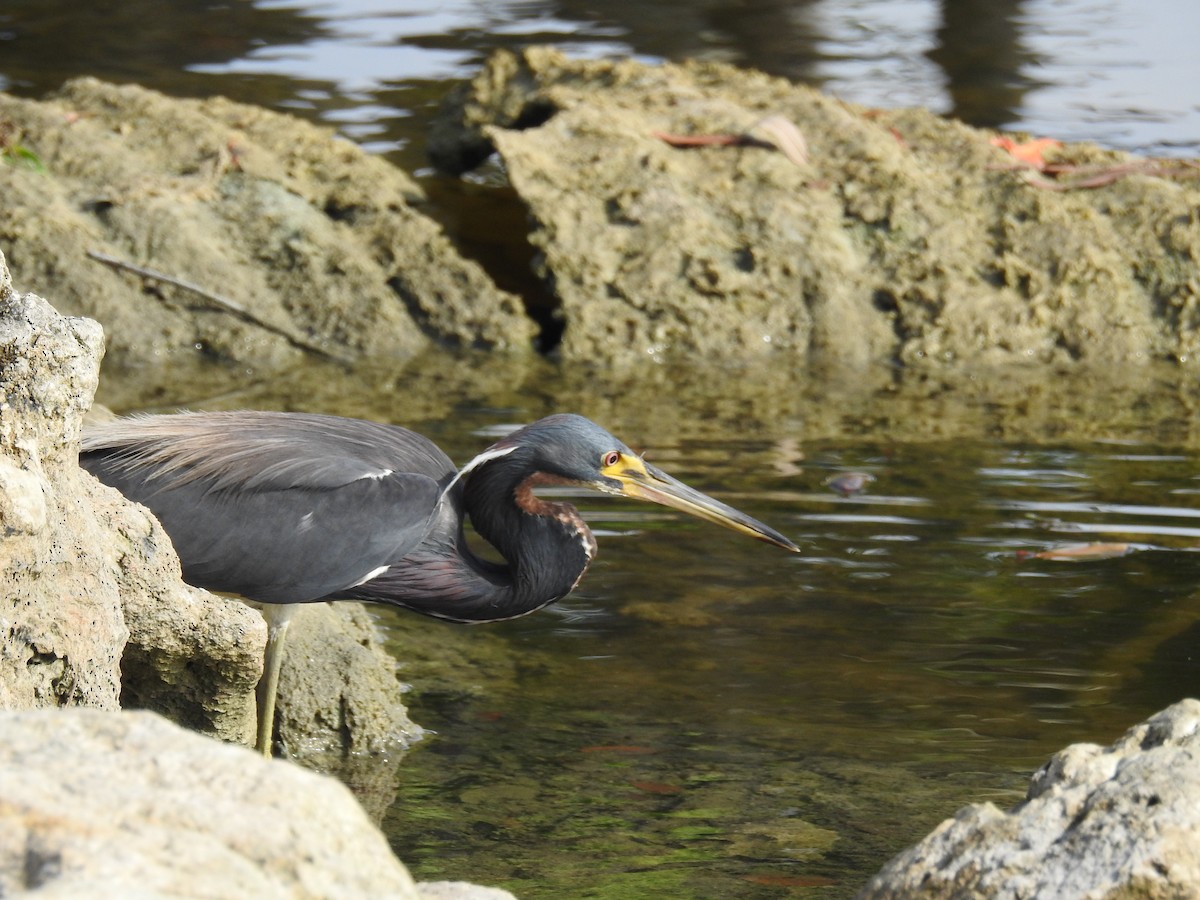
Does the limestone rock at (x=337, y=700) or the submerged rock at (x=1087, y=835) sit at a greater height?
the submerged rock at (x=1087, y=835)

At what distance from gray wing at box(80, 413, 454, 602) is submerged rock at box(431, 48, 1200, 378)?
428 centimetres

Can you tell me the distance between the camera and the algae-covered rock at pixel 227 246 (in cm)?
928

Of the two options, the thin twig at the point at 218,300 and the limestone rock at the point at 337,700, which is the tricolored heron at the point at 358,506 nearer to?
the limestone rock at the point at 337,700

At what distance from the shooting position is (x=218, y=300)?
932cm

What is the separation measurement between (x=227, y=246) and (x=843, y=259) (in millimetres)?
3415

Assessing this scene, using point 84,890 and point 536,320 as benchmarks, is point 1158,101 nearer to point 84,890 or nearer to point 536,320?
point 536,320

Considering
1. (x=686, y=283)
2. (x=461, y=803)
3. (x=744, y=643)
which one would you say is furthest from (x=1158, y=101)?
(x=461, y=803)

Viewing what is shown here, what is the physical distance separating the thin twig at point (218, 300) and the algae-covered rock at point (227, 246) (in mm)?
15

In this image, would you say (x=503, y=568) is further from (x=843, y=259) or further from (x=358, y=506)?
(x=843, y=259)

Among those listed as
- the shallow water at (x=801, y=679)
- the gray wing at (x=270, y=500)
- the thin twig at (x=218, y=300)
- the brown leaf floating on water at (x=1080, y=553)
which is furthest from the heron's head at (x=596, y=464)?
the thin twig at (x=218, y=300)

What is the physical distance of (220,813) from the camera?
85.9 inches

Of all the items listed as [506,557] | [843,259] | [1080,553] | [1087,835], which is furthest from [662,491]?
[843,259]

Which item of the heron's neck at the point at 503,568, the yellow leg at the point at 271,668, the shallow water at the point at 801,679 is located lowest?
the shallow water at the point at 801,679

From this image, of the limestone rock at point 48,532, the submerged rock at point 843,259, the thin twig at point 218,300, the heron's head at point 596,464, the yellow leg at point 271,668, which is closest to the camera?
the limestone rock at point 48,532
